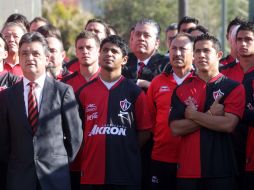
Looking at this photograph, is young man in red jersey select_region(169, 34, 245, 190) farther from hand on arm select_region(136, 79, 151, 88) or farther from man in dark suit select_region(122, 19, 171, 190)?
man in dark suit select_region(122, 19, 171, 190)

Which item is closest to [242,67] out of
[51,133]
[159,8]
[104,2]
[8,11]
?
[51,133]

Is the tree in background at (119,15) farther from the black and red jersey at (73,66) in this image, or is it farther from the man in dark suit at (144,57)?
the man in dark suit at (144,57)

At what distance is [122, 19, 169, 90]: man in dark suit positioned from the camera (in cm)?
871

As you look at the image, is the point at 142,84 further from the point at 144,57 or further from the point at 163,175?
the point at 163,175

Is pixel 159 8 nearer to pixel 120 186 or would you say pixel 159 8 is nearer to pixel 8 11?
pixel 8 11

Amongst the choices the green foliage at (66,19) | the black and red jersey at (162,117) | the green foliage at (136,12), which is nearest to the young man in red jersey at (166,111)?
the black and red jersey at (162,117)

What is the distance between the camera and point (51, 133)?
672cm

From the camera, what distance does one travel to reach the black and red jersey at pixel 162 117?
25.7 feet

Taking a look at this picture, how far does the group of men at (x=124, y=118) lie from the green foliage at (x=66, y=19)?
19221 mm

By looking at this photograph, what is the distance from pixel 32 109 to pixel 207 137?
1771 mm

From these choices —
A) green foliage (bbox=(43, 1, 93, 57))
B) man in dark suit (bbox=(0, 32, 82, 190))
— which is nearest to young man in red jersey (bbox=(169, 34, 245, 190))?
man in dark suit (bbox=(0, 32, 82, 190))

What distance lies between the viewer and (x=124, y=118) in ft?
24.5

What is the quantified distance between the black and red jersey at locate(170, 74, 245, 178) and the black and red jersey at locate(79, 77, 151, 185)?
0.42 meters

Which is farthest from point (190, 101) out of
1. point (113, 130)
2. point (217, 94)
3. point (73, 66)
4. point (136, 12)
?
point (136, 12)
